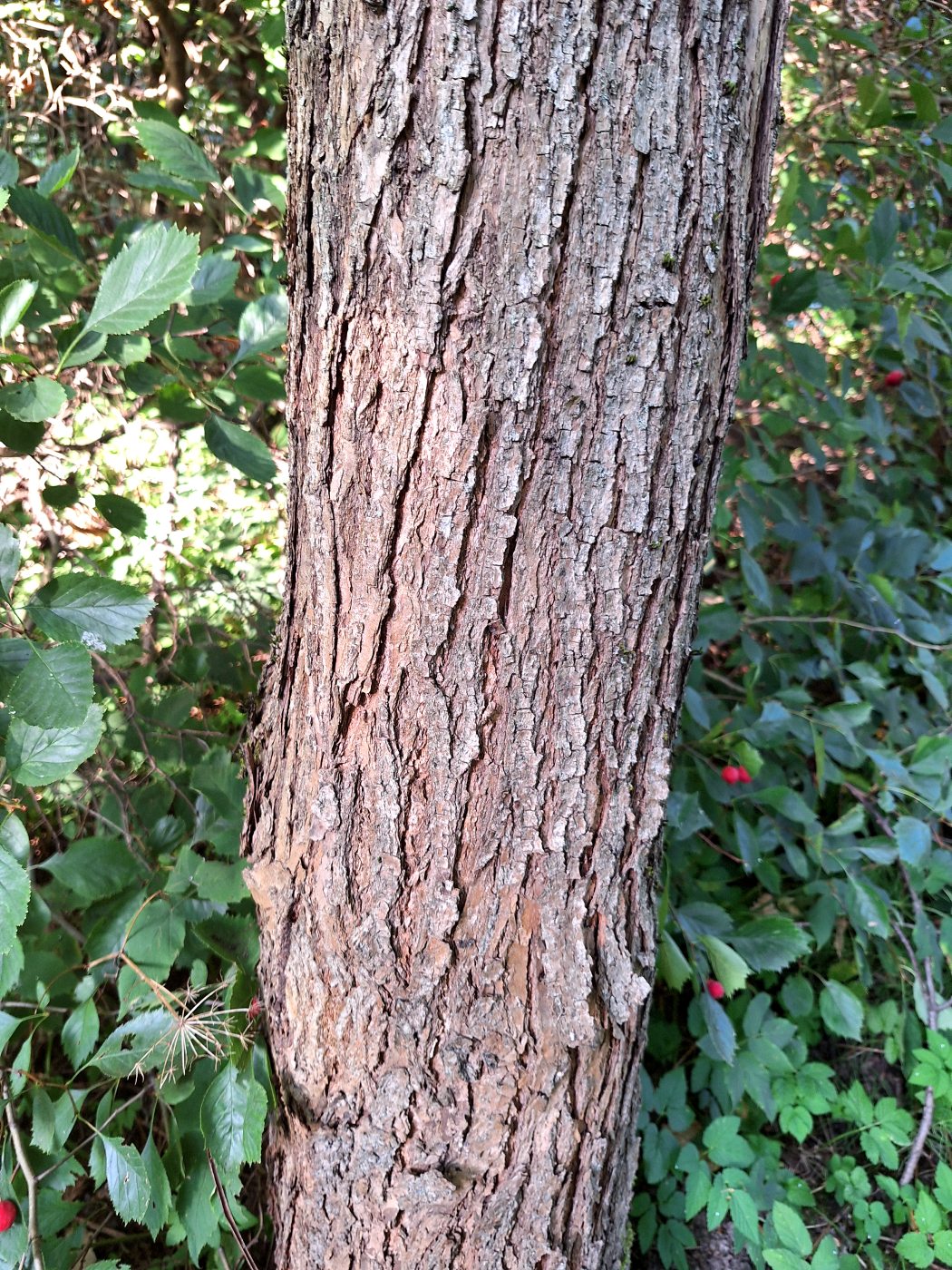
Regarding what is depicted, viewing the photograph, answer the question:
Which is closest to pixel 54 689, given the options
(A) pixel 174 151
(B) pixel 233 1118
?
(B) pixel 233 1118

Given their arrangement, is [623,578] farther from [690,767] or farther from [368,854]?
[690,767]

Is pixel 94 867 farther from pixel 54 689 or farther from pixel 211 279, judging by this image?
pixel 211 279

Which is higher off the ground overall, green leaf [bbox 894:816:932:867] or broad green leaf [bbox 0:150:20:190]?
broad green leaf [bbox 0:150:20:190]

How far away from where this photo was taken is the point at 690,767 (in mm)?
1659

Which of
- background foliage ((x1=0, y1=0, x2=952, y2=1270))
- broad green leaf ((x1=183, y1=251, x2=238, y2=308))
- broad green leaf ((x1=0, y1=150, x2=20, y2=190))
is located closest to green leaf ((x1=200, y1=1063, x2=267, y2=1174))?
background foliage ((x1=0, y1=0, x2=952, y2=1270))

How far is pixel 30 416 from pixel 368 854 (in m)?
0.58

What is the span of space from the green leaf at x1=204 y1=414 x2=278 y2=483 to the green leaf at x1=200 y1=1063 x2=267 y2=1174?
758 millimetres

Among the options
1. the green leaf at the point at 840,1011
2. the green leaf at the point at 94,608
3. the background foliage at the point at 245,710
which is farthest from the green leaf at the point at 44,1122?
the green leaf at the point at 840,1011

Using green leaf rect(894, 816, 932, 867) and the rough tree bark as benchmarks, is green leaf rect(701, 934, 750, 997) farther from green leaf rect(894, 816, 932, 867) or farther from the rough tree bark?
green leaf rect(894, 816, 932, 867)

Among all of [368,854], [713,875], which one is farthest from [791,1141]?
[368,854]

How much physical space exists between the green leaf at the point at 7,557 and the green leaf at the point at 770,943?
1274 mm

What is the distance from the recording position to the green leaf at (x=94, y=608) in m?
0.84

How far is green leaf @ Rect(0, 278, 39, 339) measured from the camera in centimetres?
76

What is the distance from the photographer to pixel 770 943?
4.52 ft
